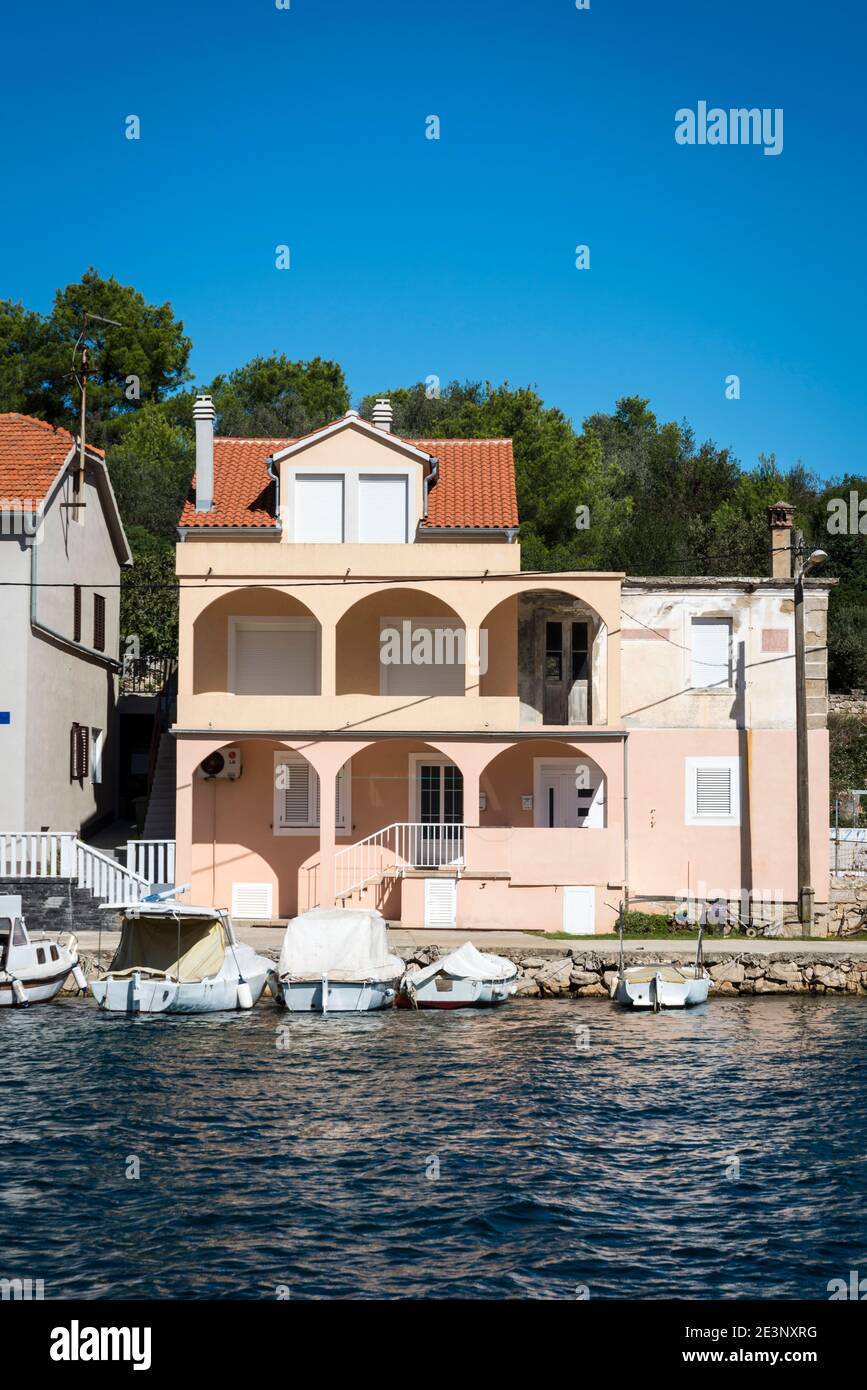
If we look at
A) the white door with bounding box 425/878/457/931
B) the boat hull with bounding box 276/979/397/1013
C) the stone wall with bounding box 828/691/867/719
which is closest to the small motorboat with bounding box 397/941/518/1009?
the boat hull with bounding box 276/979/397/1013

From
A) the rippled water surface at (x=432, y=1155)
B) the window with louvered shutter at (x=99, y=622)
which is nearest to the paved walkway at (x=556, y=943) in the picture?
the rippled water surface at (x=432, y=1155)

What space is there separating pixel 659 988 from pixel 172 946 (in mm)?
9892

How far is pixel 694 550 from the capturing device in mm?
62781

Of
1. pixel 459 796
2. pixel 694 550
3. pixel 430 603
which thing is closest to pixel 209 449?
pixel 430 603

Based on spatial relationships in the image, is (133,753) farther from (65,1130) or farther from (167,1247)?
(167,1247)

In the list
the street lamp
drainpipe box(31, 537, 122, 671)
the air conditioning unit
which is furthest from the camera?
the air conditioning unit

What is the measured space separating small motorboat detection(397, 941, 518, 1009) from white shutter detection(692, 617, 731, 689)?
1065cm

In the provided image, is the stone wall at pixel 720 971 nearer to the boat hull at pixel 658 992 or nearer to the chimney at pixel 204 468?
the boat hull at pixel 658 992

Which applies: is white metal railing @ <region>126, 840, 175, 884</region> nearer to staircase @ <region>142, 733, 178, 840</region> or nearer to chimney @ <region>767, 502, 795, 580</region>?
staircase @ <region>142, 733, 178, 840</region>

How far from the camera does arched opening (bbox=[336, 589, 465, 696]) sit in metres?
36.3

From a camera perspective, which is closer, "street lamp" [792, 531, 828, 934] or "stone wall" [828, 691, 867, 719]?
"street lamp" [792, 531, 828, 934]

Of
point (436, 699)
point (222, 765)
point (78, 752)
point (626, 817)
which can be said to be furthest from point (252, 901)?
point (626, 817)

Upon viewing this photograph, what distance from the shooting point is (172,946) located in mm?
29328

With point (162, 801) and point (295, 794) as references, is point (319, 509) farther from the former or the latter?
point (162, 801)
